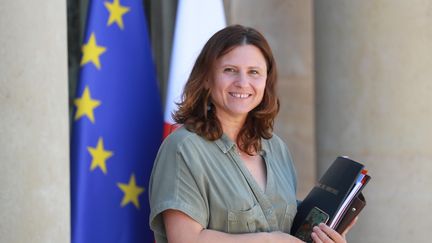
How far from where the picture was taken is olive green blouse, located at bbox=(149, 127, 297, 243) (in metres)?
2.35

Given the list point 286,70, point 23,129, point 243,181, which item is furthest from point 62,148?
point 286,70

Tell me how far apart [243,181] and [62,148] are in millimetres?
734

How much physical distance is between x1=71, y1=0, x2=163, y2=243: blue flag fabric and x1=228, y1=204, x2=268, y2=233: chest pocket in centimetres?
122

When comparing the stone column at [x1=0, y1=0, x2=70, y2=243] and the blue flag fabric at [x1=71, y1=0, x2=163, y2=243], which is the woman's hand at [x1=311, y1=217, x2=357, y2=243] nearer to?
the stone column at [x1=0, y1=0, x2=70, y2=243]

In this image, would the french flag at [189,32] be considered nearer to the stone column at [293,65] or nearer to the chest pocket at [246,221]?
the stone column at [293,65]

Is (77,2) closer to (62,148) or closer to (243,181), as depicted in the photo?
(62,148)

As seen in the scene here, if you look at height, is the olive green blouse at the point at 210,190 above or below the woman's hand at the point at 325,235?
above

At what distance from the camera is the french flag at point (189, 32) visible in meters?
3.83

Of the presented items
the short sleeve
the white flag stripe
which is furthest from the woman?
the white flag stripe

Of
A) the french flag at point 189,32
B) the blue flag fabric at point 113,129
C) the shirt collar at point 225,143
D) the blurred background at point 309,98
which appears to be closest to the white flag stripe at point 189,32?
the french flag at point 189,32

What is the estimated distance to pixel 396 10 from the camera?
3938mm

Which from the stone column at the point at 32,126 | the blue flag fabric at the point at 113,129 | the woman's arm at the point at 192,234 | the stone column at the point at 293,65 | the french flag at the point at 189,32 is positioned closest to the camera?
the woman's arm at the point at 192,234

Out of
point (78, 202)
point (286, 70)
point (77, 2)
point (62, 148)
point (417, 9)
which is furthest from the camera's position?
point (77, 2)

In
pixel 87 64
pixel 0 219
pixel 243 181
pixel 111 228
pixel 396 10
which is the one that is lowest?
pixel 111 228
